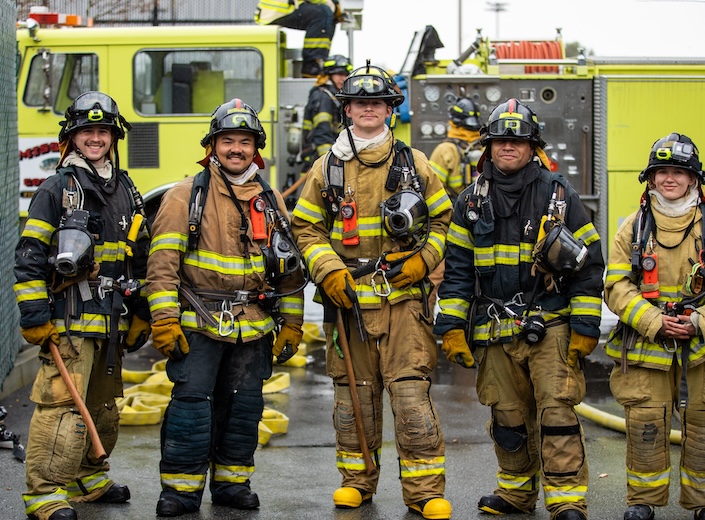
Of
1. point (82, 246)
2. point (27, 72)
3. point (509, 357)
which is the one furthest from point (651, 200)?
point (27, 72)

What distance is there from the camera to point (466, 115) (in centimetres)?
945

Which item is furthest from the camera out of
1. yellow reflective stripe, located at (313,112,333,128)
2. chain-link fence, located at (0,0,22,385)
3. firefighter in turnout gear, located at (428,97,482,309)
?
yellow reflective stripe, located at (313,112,333,128)

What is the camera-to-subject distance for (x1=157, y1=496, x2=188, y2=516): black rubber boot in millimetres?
5207

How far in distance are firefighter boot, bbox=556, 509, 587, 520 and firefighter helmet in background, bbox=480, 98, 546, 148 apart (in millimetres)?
1773

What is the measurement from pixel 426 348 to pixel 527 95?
567 centimetres

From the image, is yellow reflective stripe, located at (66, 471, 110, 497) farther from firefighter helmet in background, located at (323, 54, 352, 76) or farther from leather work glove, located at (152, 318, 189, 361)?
firefighter helmet in background, located at (323, 54, 352, 76)

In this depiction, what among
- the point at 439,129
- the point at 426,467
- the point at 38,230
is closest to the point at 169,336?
the point at 38,230

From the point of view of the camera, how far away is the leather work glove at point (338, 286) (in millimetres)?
5293

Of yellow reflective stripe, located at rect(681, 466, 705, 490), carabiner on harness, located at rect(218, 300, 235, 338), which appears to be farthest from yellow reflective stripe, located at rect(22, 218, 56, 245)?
yellow reflective stripe, located at rect(681, 466, 705, 490)

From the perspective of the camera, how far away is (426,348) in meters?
5.41

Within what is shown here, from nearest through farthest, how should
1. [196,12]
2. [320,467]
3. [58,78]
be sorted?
1. [320,467]
2. [58,78]
3. [196,12]

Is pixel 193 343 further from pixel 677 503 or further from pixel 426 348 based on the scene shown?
pixel 677 503

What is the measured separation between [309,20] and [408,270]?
6024 millimetres

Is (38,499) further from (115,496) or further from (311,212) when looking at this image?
(311,212)
